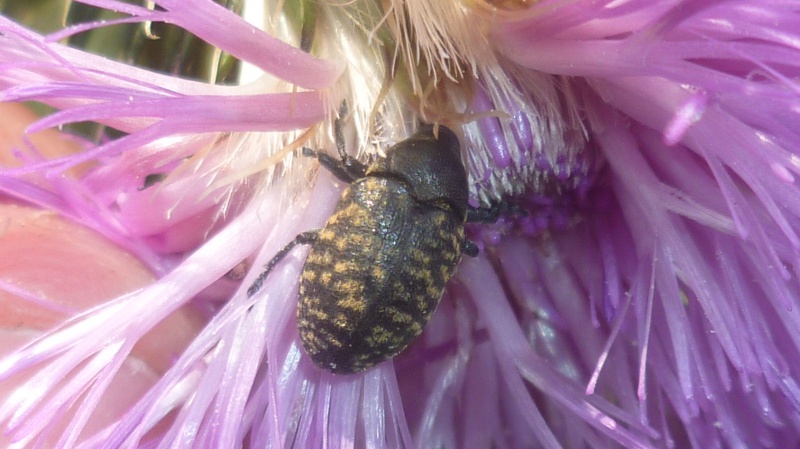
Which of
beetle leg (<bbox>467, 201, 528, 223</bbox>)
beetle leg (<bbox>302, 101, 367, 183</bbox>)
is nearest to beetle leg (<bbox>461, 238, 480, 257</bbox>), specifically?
beetle leg (<bbox>467, 201, 528, 223</bbox>)

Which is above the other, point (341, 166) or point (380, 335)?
point (341, 166)

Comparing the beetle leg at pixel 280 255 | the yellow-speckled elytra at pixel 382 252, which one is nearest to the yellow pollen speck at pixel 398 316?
the yellow-speckled elytra at pixel 382 252

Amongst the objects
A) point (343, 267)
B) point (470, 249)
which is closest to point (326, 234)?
point (343, 267)

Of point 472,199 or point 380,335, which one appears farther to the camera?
point 472,199

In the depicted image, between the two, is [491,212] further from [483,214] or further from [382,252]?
[382,252]

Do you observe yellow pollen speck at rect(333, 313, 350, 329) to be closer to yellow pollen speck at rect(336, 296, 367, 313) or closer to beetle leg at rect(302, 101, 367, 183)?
yellow pollen speck at rect(336, 296, 367, 313)

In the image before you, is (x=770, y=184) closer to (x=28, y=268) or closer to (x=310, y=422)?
(x=310, y=422)

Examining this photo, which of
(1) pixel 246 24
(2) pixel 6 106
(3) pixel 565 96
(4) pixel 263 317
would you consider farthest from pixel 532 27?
(2) pixel 6 106
